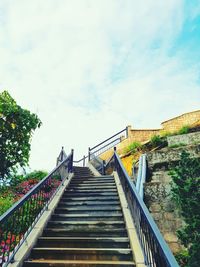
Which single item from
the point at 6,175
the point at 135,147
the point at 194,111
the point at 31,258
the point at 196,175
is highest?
the point at 194,111

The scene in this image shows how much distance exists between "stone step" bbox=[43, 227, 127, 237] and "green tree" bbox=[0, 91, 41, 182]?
6052 mm

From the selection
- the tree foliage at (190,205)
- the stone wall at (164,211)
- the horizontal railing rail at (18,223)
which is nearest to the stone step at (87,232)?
the horizontal railing rail at (18,223)

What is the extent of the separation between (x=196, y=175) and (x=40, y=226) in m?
3.54

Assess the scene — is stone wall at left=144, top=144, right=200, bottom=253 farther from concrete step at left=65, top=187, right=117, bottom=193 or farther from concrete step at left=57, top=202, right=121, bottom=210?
concrete step at left=65, top=187, right=117, bottom=193

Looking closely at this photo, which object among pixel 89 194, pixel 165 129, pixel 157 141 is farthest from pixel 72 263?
pixel 165 129

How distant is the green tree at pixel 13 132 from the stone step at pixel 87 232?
6052mm

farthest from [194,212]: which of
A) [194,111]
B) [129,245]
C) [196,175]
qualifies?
[194,111]

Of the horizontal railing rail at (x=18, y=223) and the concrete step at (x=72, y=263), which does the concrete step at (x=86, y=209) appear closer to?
the horizontal railing rail at (x=18, y=223)

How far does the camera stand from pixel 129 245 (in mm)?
4547

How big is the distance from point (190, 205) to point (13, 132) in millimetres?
8129

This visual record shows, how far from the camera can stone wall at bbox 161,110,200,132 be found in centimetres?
1417

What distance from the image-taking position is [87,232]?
518 centimetres

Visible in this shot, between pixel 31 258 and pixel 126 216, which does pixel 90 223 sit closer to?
pixel 126 216

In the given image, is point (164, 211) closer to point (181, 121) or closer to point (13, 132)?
point (13, 132)
